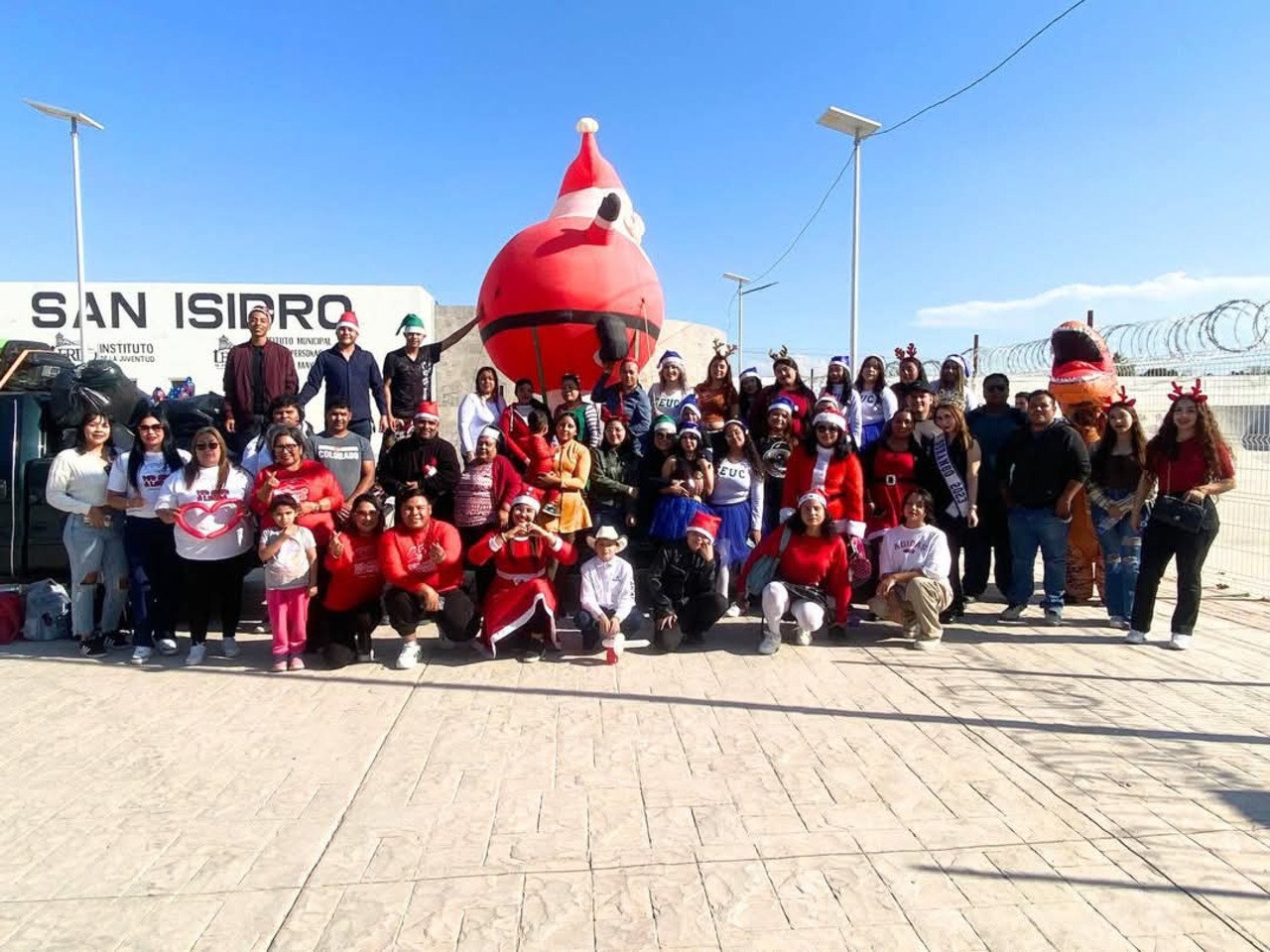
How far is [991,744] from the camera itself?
357 centimetres

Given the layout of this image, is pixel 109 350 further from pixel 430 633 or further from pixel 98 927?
pixel 98 927

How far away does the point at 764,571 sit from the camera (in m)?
5.32

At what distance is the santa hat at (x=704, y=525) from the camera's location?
5258 millimetres

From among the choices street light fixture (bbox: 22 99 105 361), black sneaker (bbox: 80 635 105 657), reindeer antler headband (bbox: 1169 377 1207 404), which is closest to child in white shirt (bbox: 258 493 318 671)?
black sneaker (bbox: 80 635 105 657)

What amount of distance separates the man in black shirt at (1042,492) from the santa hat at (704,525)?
2.10m

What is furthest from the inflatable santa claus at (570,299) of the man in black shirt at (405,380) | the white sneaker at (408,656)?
the white sneaker at (408,656)

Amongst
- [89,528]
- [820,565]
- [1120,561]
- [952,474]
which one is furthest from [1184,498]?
[89,528]

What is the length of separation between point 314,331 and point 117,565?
690 inches

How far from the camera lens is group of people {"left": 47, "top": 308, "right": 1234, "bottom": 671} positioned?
4.89 metres

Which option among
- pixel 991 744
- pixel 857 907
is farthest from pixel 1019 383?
pixel 857 907

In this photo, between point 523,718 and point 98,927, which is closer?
point 98,927

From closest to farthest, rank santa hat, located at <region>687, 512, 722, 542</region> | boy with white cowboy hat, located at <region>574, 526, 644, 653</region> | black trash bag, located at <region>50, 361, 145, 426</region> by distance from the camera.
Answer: boy with white cowboy hat, located at <region>574, 526, 644, 653</region> < santa hat, located at <region>687, 512, 722, 542</region> < black trash bag, located at <region>50, 361, 145, 426</region>

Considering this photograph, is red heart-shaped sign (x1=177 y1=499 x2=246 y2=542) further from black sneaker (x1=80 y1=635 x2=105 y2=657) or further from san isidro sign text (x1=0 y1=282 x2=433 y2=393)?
san isidro sign text (x1=0 y1=282 x2=433 y2=393)

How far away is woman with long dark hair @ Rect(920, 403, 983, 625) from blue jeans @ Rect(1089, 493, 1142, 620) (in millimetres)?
855
